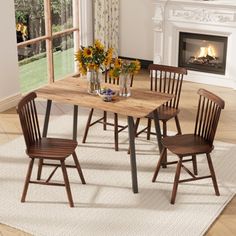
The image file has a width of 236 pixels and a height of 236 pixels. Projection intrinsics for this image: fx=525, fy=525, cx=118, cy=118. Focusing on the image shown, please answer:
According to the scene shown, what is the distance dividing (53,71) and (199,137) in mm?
3762

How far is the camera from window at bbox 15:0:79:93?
7617 mm

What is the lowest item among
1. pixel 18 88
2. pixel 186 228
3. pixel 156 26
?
pixel 186 228

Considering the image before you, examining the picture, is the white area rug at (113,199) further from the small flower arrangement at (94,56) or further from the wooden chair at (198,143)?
the small flower arrangement at (94,56)

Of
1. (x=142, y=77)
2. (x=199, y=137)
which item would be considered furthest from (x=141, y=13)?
(x=199, y=137)

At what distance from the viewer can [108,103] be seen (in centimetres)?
509

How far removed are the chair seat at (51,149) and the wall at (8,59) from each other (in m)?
2.35

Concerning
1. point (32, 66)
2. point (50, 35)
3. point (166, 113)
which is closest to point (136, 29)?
point (50, 35)

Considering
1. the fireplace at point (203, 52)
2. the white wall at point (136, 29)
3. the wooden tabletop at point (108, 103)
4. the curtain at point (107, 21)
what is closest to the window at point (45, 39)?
the curtain at point (107, 21)

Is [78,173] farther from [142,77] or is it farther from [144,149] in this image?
[142,77]

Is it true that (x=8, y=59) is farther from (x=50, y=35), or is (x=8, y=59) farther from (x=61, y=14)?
(x=61, y=14)

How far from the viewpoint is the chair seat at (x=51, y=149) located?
4699 millimetres

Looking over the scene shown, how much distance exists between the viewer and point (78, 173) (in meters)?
5.32

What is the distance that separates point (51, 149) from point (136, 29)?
4679 millimetres

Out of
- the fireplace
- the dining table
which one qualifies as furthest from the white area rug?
the fireplace
